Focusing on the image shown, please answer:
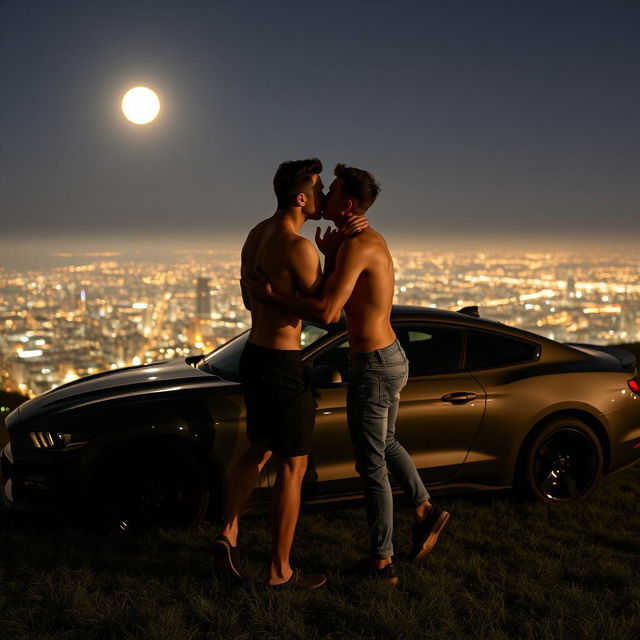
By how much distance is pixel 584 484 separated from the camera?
450 cm

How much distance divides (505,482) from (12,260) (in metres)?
51.6

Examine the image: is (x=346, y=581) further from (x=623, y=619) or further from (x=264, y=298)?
(x=264, y=298)

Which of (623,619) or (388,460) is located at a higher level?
(388,460)

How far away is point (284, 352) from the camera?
3.12m

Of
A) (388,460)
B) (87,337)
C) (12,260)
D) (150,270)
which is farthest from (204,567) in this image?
(12,260)

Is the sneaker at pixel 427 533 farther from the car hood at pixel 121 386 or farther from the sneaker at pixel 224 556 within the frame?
the car hood at pixel 121 386

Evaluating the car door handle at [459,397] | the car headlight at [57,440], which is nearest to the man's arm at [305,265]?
the car door handle at [459,397]

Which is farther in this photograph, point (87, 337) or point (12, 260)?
point (12, 260)

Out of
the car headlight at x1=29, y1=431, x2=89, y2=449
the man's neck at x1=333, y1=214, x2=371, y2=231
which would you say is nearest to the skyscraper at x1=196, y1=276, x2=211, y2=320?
the car headlight at x1=29, y1=431, x2=89, y2=449

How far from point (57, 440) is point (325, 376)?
5.27ft

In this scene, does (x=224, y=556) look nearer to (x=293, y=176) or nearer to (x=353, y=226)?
(x=353, y=226)

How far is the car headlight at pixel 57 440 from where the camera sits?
3.74 metres

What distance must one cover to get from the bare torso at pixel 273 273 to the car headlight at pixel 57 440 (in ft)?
4.24

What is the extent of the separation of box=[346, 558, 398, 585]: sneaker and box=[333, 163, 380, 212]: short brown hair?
5.91 ft
